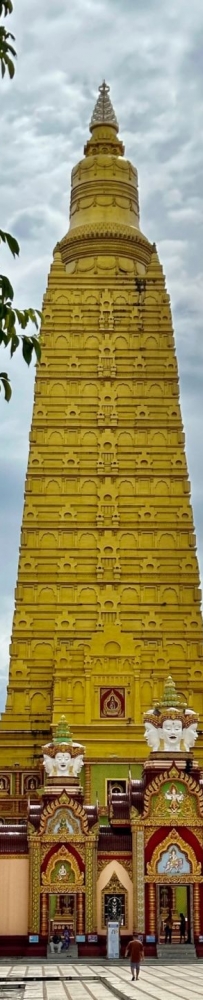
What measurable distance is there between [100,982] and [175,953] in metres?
6.27

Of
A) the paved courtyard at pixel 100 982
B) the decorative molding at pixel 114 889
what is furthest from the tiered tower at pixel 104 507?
the paved courtyard at pixel 100 982

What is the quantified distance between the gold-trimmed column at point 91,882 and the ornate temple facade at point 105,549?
1.12 m

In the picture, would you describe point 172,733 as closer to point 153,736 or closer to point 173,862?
point 153,736

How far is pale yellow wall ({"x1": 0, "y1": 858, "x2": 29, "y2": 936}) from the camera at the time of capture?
34.3 meters

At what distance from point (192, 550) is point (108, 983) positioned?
1227 inches

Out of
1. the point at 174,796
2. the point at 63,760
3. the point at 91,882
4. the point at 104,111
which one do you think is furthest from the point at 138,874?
the point at 104,111

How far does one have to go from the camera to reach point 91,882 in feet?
112

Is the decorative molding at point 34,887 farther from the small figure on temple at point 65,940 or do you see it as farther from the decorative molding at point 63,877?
the small figure on temple at point 65,940

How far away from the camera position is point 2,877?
1364 inches

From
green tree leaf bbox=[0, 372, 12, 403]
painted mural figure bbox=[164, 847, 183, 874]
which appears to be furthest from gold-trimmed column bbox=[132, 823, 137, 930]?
green tree leaf bbox=[0, 372, 12, 403]

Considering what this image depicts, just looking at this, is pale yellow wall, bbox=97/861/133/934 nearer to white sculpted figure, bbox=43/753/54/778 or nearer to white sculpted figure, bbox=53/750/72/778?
white sculpted figure, bbox=53/750/72/778

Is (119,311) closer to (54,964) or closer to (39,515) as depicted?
(39,515)

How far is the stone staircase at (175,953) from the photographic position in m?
33.5

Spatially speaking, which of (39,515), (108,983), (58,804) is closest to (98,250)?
(39,515)
